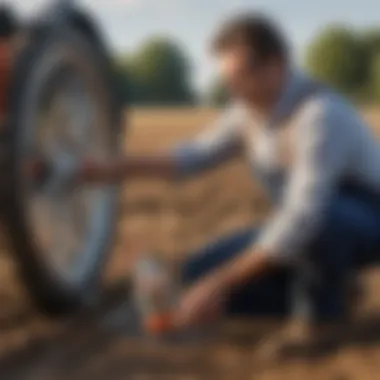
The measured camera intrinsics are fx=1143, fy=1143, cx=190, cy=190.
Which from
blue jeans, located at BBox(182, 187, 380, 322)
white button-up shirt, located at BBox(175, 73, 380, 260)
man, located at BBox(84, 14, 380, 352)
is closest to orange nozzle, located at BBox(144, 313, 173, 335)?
man, located at BBox(84, 14, 380, 352)

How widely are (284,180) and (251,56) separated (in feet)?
1.81

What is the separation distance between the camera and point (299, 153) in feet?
10.5

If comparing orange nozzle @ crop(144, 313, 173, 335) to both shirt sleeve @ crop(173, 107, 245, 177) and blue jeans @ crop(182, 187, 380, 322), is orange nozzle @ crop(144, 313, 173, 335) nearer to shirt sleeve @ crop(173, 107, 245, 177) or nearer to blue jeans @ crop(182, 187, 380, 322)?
blue jeans @ crop(182, 187, 380, 322)

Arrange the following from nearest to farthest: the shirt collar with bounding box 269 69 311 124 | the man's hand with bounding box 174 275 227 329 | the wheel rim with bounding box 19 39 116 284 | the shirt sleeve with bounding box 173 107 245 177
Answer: the man's hand with bounding box 174 275 227 329 < the shirt collar with bounding box 269 69 311 124 < the shirt sleeve with bounding box 173 107 245 177 < the wheel rim with bounding box 19 39 116 284

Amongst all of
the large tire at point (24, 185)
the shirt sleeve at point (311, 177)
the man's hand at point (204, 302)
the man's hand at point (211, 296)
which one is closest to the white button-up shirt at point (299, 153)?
the shirt sleeve at point (311, 177)

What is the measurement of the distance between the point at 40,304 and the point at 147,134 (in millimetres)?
9010

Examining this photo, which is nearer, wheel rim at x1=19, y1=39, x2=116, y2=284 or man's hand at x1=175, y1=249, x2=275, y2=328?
man's hand at x1=175, y1=249, x2=275, y2=328

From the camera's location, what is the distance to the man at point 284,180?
3.07 m

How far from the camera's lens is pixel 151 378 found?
336 centimetres

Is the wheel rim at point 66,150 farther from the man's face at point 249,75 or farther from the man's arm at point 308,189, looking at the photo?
A: the man's arm at point 308,189

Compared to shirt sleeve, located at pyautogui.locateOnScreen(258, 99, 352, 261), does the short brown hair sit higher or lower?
higher

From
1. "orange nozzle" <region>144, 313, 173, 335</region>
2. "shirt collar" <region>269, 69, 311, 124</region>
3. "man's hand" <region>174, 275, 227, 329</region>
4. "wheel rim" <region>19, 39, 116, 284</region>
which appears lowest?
"man's hand" <region>174, 275, 227, 329</region>

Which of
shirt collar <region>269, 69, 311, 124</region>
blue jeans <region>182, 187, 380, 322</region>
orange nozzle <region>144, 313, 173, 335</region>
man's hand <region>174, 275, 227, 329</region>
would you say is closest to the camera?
man's hand <region>174, 275, 227, 329</region>

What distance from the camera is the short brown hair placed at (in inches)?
123
